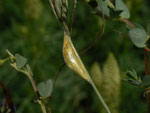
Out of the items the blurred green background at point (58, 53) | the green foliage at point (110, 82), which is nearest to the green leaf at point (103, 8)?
the green foliage at point (110, 82)

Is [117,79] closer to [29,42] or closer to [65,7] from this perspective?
[65,7]

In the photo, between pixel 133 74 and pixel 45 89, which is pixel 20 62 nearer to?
pixel 45 89

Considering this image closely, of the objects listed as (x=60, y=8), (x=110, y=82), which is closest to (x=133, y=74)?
(x=60, y=8)

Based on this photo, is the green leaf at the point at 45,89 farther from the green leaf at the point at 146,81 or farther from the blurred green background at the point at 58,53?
the blurred green background at the point at 58,53

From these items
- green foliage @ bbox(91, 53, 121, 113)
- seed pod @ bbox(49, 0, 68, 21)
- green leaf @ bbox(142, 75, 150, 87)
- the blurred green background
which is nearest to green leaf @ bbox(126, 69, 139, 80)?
green leaf @ bbox(142, 75, 150, 87)

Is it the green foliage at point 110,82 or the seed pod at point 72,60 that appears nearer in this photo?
the seed pod at point 72,60
